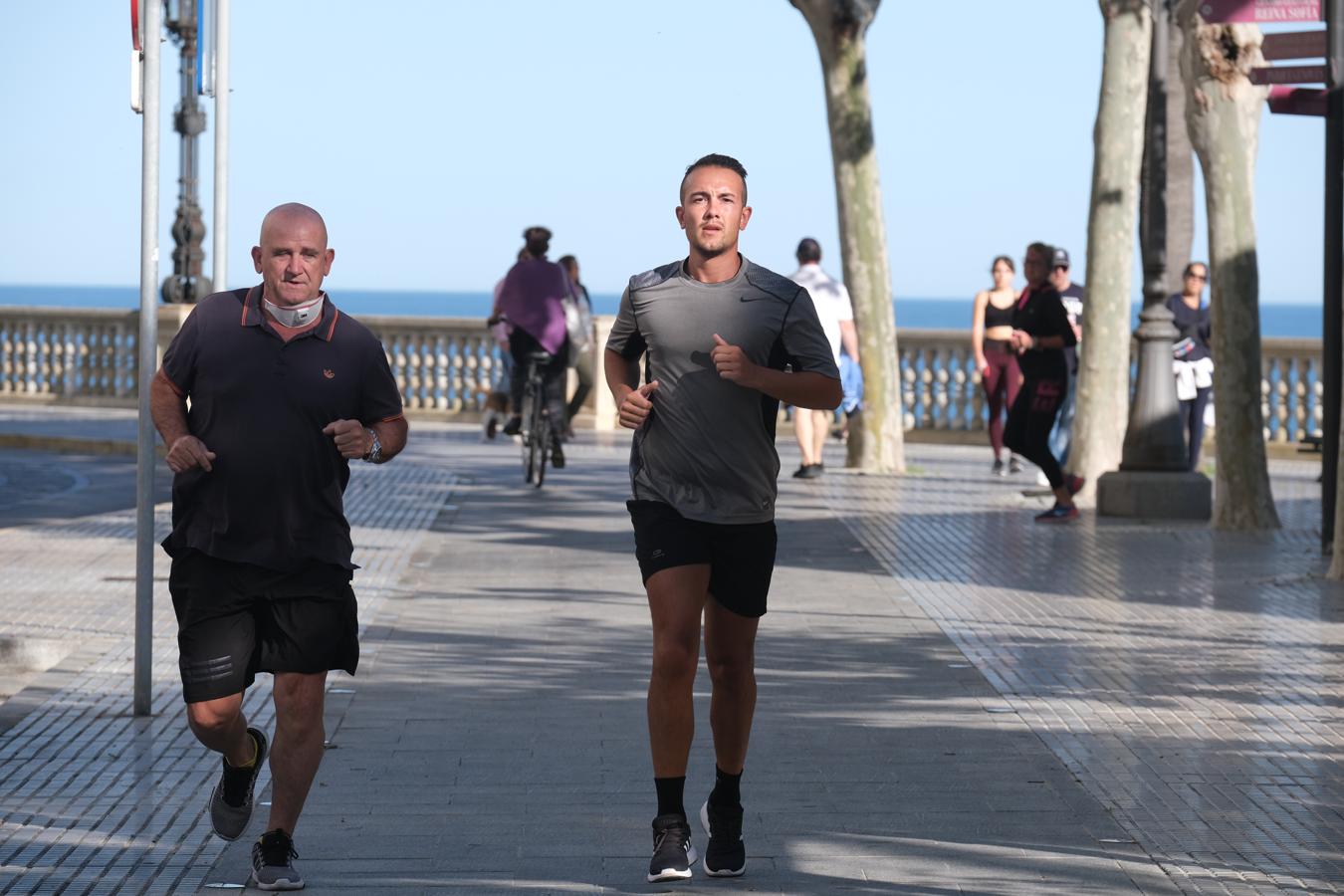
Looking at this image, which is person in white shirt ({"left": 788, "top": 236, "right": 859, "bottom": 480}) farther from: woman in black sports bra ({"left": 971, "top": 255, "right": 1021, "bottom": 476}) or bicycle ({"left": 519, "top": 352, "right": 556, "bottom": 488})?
bicycle ({"left": 519, "top": 352, "right": 556, "bottom": 488})

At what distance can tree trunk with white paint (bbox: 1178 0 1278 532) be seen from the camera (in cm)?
1523

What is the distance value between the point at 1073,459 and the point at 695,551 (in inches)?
513

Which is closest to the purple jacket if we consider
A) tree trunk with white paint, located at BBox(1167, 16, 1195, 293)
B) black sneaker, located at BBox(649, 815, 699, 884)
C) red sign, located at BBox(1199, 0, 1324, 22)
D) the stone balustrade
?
the stone balustrade

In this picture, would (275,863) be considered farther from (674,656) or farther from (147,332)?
(147,332)

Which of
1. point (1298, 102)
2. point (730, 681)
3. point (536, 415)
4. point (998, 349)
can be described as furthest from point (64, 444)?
point (730, 681)

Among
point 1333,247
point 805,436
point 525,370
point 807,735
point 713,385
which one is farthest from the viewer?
point 805,436

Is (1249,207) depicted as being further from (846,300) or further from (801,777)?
(801,777)

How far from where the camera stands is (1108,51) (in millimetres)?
18328

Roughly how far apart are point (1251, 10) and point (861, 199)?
7790 mm

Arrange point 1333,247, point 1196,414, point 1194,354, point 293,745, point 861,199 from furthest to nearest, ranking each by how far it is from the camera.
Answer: point 861,199
point 1196,414
point 1194,354
point 1333,247
point 293,745

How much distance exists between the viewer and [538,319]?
18.2 m

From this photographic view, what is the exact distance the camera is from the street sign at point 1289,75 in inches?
554

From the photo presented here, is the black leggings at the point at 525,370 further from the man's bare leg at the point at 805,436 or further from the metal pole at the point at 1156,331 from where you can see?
the metal pole at the point at 1156,331

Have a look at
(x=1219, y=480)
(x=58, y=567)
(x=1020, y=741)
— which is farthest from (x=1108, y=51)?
(x=1020, y=741)
